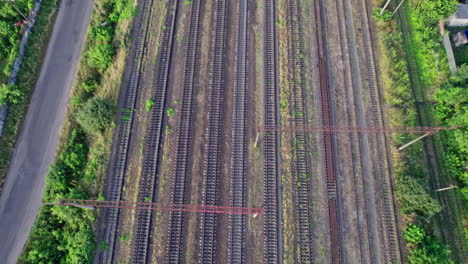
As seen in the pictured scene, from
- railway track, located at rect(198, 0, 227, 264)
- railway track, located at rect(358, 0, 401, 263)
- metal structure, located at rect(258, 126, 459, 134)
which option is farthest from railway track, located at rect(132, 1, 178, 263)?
railway track, located at rect(358, 0, 401, 263)

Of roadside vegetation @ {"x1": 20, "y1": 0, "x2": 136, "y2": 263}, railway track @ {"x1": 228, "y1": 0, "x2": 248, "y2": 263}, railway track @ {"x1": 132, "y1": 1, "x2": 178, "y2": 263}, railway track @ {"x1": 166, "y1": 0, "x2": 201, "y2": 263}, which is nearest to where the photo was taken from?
roadside vegetation @ {"x1": 20, "y1": 0, "x2": 136, "y2": 263}

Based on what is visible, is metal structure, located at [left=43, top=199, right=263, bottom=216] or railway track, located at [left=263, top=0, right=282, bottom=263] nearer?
railway track, located at [left=263, top=0, right=282, bottom=263]

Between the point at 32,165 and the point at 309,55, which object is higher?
the point at 309,55

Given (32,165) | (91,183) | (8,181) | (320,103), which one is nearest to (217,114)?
(320,103)

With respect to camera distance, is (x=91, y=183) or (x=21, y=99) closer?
(x=91, y=183)

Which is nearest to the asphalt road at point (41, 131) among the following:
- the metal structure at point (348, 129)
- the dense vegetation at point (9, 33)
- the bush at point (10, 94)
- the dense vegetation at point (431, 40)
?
the bush at point (10, 94)

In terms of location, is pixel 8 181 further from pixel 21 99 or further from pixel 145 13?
pixel 145 13

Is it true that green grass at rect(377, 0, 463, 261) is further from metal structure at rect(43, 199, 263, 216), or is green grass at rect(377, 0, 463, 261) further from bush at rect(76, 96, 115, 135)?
bush at rect(76, 96, 115, 135)

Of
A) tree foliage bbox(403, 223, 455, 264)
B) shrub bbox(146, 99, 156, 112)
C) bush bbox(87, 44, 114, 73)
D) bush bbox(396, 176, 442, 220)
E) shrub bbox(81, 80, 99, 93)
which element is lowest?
tree foliage bbox(403, 223, 455, 264)
